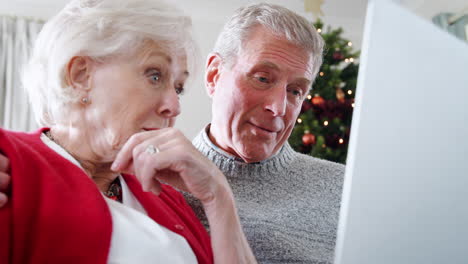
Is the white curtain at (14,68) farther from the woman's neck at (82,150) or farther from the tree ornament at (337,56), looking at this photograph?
the woman's neck at (82,150)

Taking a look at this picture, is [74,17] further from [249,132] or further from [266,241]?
[266,241]

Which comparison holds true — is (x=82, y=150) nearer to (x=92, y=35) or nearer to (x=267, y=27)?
(x=92, y=35)

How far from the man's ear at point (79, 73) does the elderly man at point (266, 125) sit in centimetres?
47

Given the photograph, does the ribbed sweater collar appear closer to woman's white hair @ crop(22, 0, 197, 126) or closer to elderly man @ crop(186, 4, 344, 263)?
elderly man @ crop(186, 4, 344, 263)

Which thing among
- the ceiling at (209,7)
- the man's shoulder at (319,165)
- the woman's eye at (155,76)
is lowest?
the man's shoulder at (319,165)

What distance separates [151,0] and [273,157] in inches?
26.9

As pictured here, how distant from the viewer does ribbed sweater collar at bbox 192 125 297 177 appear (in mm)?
1260

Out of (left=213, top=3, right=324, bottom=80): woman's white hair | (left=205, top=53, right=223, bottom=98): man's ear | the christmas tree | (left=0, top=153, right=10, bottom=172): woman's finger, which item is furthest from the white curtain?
(left=0, top=153, right=10, bottom=172): woman's finger

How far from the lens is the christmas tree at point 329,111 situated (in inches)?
100

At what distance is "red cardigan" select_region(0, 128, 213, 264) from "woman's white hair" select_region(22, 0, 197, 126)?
0.50 feet

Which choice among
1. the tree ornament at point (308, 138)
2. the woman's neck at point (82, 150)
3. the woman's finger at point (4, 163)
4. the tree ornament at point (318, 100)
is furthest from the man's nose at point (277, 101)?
the tree ornament at point (318, 100)

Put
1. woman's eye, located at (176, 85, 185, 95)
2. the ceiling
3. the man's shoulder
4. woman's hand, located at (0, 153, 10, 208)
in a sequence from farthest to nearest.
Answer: the ceiling < the man's shoulder < woman's eye, located at (176, 85, 185, 95) < woman's hand, located at (0, 153, 10, 208)

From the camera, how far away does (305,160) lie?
1.45m

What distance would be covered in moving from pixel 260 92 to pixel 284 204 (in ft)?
1.25
